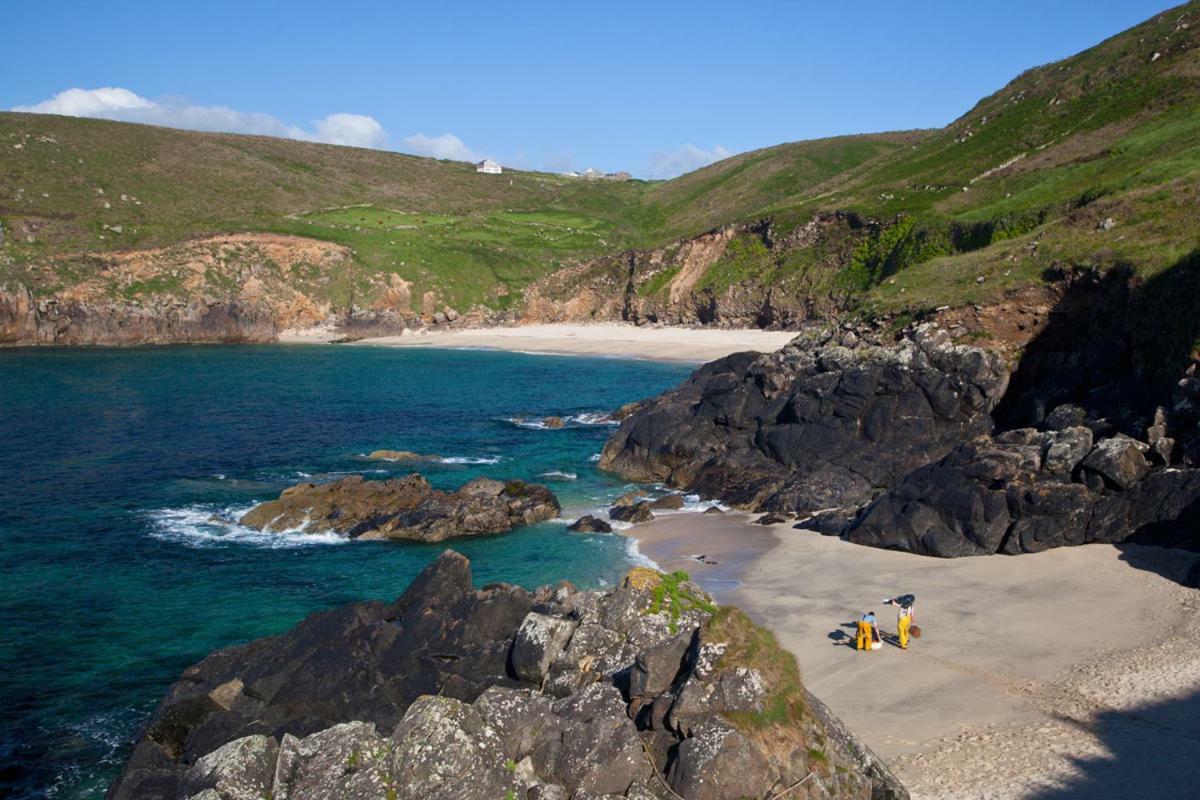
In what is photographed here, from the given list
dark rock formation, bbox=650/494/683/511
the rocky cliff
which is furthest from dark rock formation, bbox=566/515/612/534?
the rocky cliff

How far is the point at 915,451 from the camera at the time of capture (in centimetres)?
3719

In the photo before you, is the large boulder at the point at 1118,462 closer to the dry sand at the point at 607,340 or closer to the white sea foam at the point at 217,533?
the white sea foam at the point at 217,533

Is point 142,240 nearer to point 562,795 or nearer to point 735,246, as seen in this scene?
point 735,246

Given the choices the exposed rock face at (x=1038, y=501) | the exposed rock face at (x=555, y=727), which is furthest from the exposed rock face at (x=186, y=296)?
the exposed rock face at (x=555, y=727)

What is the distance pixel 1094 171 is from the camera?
63.6m

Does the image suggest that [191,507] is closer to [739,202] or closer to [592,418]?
[592,418]

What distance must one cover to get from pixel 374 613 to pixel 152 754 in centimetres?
484

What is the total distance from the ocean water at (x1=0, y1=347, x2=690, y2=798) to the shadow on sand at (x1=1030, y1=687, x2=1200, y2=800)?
14585mm

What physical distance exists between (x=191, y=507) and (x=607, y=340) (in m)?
67.7

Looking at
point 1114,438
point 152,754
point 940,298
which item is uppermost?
point 940,298

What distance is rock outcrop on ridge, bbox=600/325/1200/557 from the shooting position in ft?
90.1

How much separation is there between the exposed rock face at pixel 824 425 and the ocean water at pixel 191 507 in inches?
154

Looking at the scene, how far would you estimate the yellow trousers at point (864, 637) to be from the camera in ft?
70.0

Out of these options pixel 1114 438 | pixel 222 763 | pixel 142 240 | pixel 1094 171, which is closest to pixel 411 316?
pixel 142 240
